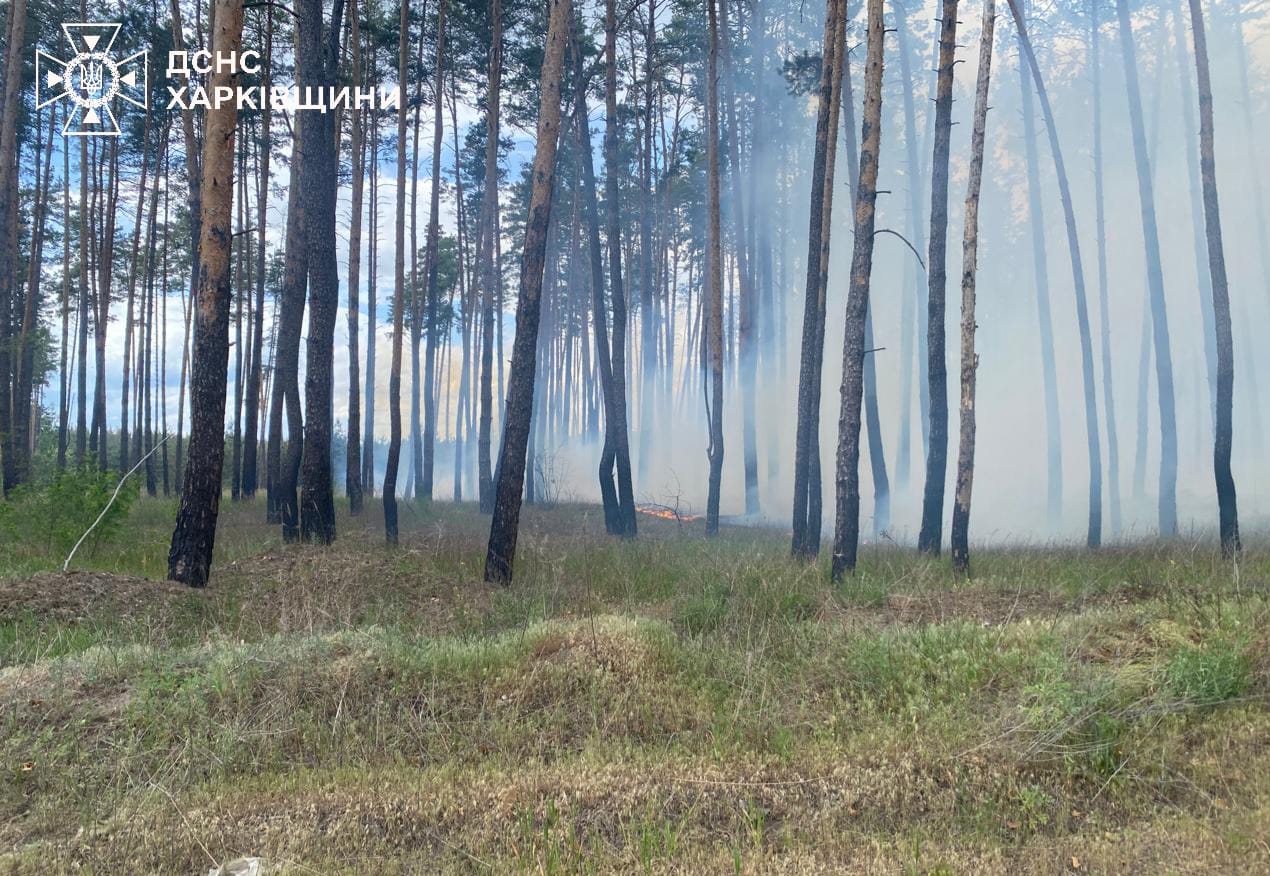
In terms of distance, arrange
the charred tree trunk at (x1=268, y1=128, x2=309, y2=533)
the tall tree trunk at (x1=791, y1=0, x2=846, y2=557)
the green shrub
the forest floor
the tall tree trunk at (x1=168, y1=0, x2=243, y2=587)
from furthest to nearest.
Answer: the charred tree trunk at (x1=268, y1=128, x2=309, y2=533) < the tall tree trunk at (x1=791, y1=0, x2=846, y2=557) < the green shrub < the tall tree trunk at (x1=168, y1=0, x2=243, y2=587) < the forest floor

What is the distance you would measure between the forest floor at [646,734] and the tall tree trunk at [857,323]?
1.84 metres

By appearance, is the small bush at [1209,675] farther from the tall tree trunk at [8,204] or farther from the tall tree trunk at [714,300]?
the tall tree trunk at [8,204]

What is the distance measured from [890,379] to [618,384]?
25091 mm

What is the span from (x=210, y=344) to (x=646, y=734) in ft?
22.0

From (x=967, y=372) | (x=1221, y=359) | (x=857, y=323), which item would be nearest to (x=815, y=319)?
(x=967, y=372)

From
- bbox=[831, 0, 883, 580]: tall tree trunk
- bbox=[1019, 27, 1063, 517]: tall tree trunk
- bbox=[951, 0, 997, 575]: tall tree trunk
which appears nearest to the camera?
bbox=[831, 0, 883, 580]: tall tree trunk

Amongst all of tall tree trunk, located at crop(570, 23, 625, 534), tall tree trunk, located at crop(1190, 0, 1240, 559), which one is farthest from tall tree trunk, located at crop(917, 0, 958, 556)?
tall tree trunk, located at crop(570, 23, 625, 534)

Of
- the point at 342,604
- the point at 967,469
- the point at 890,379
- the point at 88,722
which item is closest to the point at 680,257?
the point at 890,379

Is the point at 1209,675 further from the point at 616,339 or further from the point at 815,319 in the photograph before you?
the point at 616,339

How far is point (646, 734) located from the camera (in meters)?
5.09

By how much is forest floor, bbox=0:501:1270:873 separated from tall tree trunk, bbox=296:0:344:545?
4.30 metres

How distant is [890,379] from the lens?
37.9 m

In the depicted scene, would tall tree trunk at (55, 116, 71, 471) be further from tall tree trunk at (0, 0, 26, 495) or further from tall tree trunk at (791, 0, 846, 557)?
tall tree trunk at (791, 0, 846, 557)

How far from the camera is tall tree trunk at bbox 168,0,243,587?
855 centimetres
